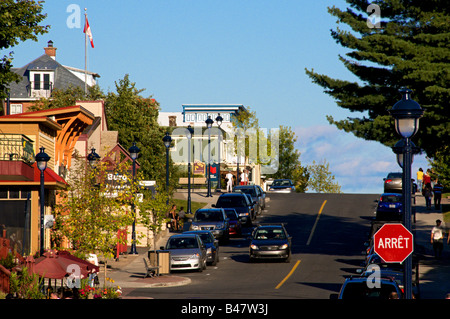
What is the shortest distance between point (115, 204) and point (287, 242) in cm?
899

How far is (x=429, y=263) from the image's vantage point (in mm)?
35531

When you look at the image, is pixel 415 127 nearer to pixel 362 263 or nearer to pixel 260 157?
pixel 362 263

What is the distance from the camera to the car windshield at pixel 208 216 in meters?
42.2

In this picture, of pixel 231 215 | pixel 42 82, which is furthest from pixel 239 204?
pixel 42 82

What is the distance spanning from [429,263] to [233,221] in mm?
12950

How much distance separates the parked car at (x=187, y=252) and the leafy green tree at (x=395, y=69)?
345 inches

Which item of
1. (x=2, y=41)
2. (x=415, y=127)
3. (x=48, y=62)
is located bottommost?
(x=415, y=127)

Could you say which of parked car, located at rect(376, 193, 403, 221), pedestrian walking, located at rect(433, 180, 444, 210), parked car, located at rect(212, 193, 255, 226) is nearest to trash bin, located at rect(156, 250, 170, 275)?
parked car, located at rect(212, 193, 255, 226)

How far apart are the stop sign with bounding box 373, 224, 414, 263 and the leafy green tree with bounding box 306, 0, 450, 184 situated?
17.0 m

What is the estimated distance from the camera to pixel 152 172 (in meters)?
67.2

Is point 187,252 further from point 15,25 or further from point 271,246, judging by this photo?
point 15,25

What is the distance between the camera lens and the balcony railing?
108 ft

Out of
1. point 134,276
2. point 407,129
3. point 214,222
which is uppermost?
point 407,129

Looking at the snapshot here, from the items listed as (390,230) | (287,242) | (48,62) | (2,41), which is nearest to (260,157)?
(48,62)
